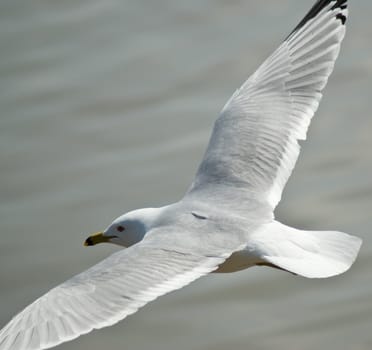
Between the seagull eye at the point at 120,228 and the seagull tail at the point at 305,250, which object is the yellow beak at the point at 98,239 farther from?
the seagull tail at the point at 305,250

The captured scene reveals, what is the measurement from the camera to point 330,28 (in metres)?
5.97

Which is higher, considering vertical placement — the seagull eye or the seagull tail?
the seagull eye

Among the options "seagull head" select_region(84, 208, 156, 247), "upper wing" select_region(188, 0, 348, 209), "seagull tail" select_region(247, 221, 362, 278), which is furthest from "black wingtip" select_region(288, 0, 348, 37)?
Answer: "seagull head" select_region(84, 208, 156, 247)

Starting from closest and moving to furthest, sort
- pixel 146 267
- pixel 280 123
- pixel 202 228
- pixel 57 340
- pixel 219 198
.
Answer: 1. pixel 57 340
2. pixel 146 267
3. pixel 202 228
4. pixel 219 198
5. pixel 280 123

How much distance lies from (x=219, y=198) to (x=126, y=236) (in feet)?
1.40

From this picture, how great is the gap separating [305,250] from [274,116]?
3.05 ft

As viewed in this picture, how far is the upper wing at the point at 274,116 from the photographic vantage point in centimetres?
546

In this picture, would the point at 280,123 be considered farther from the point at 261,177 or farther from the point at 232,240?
the point at 232,240

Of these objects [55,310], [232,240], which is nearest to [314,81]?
[232,240]

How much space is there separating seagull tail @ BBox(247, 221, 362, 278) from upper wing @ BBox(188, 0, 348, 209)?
11.3 inches

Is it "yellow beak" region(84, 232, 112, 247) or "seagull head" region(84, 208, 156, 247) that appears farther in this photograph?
"yellow beak" region(84, 232, 112, 247)

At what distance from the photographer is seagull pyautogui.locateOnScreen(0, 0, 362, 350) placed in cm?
443

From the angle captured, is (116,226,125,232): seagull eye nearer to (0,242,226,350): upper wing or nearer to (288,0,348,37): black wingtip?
(0,242,226,350): upper wing

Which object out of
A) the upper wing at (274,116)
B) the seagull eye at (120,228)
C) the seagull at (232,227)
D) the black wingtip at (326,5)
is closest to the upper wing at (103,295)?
the seagull at (232,227)
